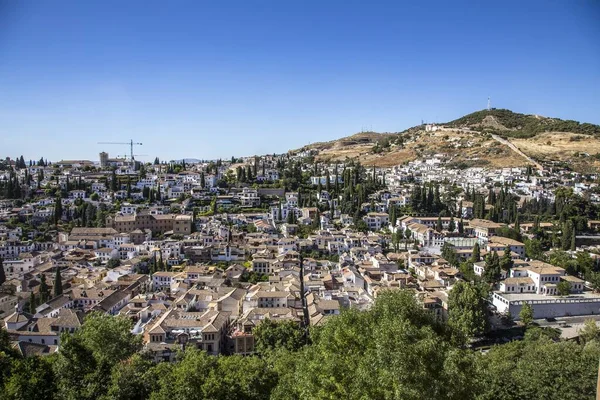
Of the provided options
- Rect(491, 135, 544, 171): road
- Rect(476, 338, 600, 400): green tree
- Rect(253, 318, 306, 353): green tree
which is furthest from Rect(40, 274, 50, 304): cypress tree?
Rect(491, 135, 544, 171): road

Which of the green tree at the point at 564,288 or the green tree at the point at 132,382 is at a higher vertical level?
the green tree at the point at 132,382

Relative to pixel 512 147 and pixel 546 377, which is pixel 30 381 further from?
pixel 512 147

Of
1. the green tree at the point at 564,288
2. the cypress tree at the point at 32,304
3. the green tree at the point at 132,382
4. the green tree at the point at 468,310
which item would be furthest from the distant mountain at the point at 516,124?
the green tree at the point at 132,382

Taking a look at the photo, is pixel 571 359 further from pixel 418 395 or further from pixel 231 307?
pixel 231 307

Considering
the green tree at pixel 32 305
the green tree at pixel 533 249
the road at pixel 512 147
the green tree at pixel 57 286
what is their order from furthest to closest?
the road at pixel 512 147 → the green tree at pixel 533 249 → the green tree at pixel 57 286 → the green tree at pixel 32 305

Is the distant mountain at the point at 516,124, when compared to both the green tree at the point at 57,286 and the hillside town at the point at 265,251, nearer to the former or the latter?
the hillside town at the point at 265,251

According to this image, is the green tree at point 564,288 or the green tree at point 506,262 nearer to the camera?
the green tree at point 564,288

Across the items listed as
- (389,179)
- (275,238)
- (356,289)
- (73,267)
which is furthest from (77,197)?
(389,179)

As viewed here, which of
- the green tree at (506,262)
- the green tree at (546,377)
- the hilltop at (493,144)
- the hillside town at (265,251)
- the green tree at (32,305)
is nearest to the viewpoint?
the green tree at (546,377)
